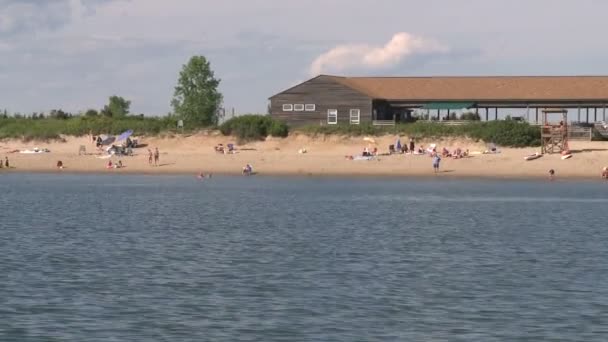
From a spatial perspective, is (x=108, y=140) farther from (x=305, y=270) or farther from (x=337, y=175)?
(x=305, y=270)

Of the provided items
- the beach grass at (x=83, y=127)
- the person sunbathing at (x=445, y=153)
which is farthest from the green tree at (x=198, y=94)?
the person sunbathing at (x=445, y=153)

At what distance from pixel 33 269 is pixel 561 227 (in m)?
18.9

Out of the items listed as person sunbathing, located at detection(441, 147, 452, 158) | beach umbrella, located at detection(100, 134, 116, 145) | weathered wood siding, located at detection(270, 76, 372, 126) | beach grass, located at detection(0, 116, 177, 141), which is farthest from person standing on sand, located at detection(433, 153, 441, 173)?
beach umbrella, located at detection(100, 134, 116, 145)

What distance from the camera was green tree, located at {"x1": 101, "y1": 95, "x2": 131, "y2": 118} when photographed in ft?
326

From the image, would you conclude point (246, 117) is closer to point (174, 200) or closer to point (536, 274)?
point (174, 200)

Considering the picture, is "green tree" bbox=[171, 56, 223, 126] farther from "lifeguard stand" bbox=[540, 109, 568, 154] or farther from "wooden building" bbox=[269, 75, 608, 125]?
"lifeguard stand" bbox=[540, 109, 568, 154]

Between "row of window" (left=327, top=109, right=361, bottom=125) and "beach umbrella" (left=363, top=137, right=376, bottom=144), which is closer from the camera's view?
"beach umbrella" (left=363, top=137, right=376, bottom=144)

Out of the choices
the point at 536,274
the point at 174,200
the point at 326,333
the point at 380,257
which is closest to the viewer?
the point at 326,333

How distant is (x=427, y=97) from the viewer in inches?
3248

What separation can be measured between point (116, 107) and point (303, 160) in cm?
4253

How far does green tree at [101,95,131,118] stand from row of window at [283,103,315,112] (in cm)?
2033

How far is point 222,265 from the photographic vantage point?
88.9 feet

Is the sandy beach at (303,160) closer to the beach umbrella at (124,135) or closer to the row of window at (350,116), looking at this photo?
the beach umbrella at (124,135)

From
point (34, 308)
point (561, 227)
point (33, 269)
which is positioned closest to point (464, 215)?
point (561, 227)
